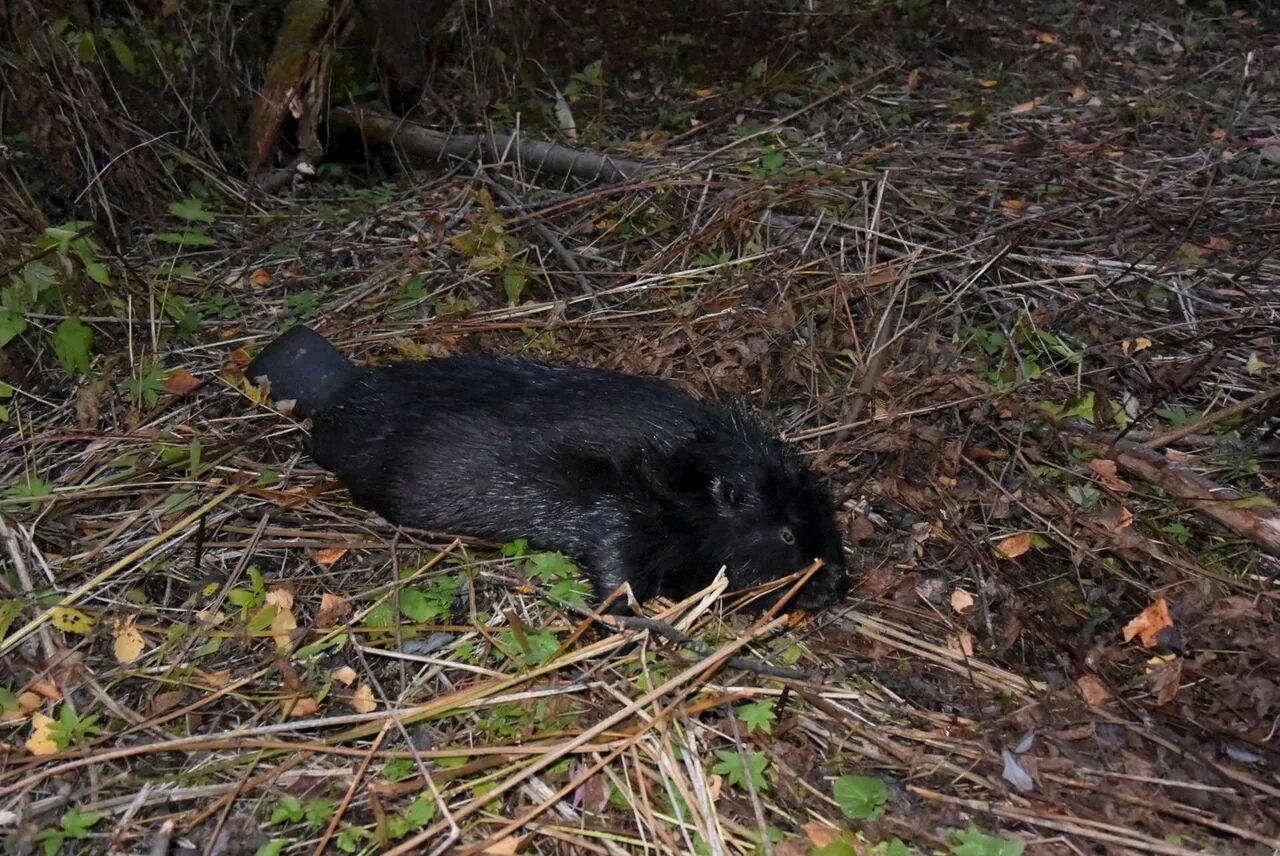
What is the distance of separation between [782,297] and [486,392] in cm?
169

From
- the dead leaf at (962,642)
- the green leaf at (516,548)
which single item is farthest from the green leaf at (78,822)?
the dead leaf at (962,642)

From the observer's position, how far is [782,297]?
4789mm

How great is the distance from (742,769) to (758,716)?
201mm

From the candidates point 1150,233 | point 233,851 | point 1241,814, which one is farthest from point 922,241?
point 233,851

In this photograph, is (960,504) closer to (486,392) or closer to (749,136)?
(486,392)

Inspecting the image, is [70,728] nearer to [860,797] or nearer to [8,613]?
[8,613]

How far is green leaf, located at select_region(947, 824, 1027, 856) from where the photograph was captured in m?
2.62

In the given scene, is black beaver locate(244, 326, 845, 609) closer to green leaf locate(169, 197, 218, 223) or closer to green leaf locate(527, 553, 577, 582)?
green leaf locate(527, 553, 577, 582)

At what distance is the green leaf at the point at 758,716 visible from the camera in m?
3.01

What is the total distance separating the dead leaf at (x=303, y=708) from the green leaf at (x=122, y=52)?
13.9 ft

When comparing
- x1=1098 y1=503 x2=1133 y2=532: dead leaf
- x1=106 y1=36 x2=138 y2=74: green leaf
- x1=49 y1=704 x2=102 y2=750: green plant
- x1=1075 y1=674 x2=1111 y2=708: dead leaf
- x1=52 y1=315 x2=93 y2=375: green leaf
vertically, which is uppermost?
x1=106 y1=36 x2=138 y2=74: green leaf

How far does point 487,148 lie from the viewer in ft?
20.8

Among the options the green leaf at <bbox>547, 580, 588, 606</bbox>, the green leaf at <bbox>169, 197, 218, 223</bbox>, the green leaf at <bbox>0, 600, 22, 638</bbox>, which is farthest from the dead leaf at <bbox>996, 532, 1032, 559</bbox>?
the green leaf at <bbox>169, 197, 218, 223</bbox>

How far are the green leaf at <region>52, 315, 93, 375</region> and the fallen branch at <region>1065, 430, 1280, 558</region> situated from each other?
14.0 ft
